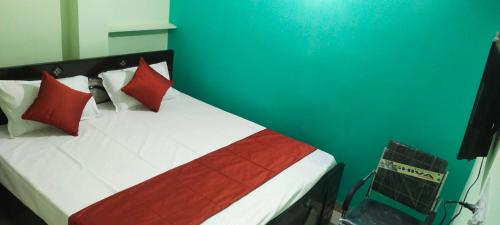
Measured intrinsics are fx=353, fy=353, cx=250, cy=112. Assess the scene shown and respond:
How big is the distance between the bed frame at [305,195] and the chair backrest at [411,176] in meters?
0.34

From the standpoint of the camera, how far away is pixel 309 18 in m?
2.93

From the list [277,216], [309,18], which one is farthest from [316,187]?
[309,18]

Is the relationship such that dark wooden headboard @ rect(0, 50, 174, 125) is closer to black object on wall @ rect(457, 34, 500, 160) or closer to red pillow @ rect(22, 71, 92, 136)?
red pillow @ rect(22, 71, 92, 136)

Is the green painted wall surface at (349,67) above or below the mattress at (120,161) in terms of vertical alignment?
above

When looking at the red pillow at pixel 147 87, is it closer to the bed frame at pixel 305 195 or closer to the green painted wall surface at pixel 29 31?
the bed frame at pixel 305 195

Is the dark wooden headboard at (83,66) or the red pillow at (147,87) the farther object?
the red pillow at (147,87)

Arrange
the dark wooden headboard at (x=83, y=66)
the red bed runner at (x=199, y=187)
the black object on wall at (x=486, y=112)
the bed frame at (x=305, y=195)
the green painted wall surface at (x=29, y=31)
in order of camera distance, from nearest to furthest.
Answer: the black object on wall at (x=486, y=112), the red bed runner at (x=199, y=187), the bed frame at (x=305, y=195), the dark wooden headboard at (x=83, y=66), the green painted wall surface at (x=29, y=31)

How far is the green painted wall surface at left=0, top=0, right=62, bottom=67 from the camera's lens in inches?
104

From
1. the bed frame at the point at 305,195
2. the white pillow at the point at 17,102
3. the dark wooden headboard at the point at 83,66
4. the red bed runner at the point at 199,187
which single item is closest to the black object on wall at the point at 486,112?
the bed frame at the point at 305,195

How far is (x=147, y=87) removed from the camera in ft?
10.1

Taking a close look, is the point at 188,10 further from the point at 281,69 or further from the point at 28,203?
the point at 28,203

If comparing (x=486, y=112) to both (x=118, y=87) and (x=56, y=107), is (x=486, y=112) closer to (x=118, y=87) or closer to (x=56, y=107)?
(x=56, y=107)

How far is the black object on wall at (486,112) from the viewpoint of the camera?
4.83ft

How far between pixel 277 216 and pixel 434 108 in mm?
1400
